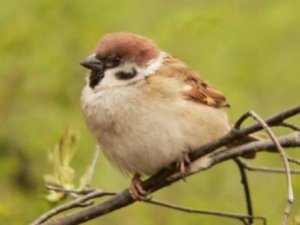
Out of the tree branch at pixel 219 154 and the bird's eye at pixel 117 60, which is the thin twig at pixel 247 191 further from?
the bird's eye at pixel 117 60

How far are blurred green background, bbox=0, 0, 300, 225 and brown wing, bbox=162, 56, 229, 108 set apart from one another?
79 cm

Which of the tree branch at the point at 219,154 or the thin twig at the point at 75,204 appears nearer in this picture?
the tree branch at the point at 219,154

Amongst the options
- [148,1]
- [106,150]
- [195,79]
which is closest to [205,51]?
[148,1]

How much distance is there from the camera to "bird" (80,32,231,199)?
14.7 feet

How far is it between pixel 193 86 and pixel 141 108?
0.36m

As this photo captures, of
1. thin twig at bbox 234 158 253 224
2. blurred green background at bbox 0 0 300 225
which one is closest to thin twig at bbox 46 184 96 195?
thin twig at bbox 234 158 253 224

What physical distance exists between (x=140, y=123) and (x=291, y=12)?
1.76m

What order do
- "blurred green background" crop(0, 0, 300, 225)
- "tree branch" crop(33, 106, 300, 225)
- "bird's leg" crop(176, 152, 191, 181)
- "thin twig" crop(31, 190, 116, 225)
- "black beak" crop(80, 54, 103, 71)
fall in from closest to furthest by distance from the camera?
"tree branch" crop(33, 106, 300, 225), "thin twig" crop(31, 190, 116, 225), "bird's leg" crop(176, 152, 191, 181), "black beak" crop(80, 54, 103, 71), "blurred green background" crop(0, 0, 300, 225)

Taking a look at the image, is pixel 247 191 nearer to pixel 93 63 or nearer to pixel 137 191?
pixel 137 191

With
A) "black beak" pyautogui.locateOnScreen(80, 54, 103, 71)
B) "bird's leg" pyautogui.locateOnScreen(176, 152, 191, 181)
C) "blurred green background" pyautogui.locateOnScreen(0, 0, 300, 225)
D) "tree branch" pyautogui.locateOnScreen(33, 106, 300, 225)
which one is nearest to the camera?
"tree branch" pyautogui.locateOnScreen(33, 106, 300, 225)

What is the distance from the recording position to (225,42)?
604cm

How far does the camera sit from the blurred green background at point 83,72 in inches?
226

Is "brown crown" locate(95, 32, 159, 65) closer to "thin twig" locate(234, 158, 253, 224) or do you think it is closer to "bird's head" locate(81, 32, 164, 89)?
"bird's head" locate(81, 32, 164, 89)

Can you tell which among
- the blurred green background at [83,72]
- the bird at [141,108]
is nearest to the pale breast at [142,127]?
the bird at [141,108]
